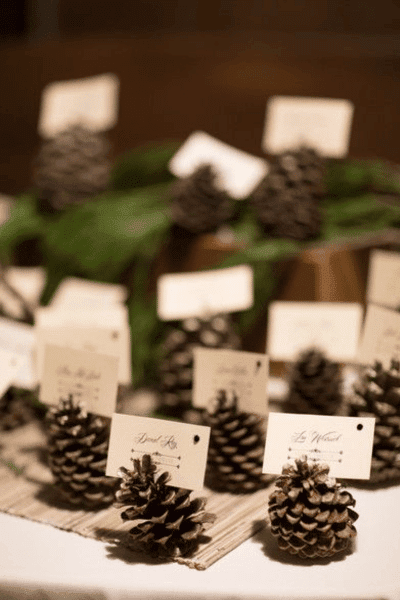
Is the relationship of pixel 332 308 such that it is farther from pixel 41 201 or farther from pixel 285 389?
pixel 41 201

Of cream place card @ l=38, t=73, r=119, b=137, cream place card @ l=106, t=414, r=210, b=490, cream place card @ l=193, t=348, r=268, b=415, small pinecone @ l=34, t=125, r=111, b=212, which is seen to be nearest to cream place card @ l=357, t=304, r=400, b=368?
cream place card @ l=193, t=348, r=268, b=415

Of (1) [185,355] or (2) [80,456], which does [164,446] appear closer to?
(2) [80,456]

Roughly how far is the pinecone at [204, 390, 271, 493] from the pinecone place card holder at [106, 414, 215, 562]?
0.11 metres

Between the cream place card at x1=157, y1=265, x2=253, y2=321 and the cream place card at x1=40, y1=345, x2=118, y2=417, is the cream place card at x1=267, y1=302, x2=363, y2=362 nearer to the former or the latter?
the cream place card at x1=157, y1=265, x2=253, y2=321

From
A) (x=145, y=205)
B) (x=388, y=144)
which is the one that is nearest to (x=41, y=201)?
(x=145, y=205)

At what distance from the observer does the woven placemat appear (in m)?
0.83

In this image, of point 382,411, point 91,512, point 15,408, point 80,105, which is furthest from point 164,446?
point 80,105

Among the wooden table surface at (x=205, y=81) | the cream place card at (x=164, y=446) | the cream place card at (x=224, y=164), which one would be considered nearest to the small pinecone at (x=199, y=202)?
the cream place card at (x=224, y=164)

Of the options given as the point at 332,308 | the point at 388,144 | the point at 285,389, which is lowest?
the point at 285,389

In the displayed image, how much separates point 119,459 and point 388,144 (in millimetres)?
773

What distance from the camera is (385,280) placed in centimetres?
112

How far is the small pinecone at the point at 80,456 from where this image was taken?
2.97 ft

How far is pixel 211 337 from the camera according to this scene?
110cm

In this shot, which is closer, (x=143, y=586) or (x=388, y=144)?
(x=143, y=586)
